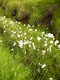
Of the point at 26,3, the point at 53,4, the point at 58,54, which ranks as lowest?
the point at 58,54

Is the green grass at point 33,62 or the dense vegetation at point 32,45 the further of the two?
the dense vegetation at point 32,45

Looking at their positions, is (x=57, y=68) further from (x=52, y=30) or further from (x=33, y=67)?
(x=52, y=30)

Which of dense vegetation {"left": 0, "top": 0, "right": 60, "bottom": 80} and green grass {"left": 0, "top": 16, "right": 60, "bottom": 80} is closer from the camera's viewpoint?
green grass {"left": 0, "top": 16, "right": 60, "bottom": 80}

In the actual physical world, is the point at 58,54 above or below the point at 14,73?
above

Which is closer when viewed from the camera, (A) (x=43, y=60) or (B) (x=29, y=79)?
(B) (x=29, y=79)

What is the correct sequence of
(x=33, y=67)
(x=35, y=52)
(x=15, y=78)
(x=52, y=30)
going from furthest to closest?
(x=52, y=30), (x=35, y=52), (x=33, y=67), (x=15, y=78)

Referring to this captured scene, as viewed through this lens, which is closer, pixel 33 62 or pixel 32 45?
pixel 33 62

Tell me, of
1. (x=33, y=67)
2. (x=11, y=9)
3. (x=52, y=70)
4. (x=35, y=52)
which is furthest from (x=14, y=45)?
(x=11, y=9)

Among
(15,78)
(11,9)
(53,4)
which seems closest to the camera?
(15,78)
